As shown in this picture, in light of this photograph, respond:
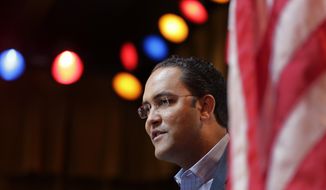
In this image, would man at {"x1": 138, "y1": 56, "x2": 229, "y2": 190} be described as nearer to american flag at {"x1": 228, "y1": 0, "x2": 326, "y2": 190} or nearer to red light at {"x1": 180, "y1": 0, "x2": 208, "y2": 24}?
american flag at {"x1": 228, "y1": 0, "x2": 326, "y2": 190}

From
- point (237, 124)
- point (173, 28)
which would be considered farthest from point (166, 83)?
point (173, 28)

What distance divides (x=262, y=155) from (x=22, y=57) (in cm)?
406

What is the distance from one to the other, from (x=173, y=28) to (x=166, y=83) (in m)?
3.04

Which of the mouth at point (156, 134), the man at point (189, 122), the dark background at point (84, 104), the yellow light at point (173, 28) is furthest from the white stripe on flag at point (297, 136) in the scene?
the yellow light at point (173, 28)

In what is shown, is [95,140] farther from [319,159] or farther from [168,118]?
[319,159]

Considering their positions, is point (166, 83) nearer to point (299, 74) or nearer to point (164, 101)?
point (164, 101)

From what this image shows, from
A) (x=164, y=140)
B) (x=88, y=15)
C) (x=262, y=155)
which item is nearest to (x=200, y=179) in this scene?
(x=164, y=140)

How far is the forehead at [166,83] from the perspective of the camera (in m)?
1.65

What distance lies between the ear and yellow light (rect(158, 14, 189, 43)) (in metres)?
2.92

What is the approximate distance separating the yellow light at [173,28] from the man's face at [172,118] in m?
2.92

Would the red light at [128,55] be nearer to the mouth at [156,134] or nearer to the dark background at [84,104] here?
the dark background at [84,104]

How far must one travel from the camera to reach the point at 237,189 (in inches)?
33.7

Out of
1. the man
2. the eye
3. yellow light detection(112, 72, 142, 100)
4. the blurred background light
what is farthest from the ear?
yellow light detection(112, 72, 142, 100)

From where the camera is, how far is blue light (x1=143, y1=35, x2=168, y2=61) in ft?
15.7
